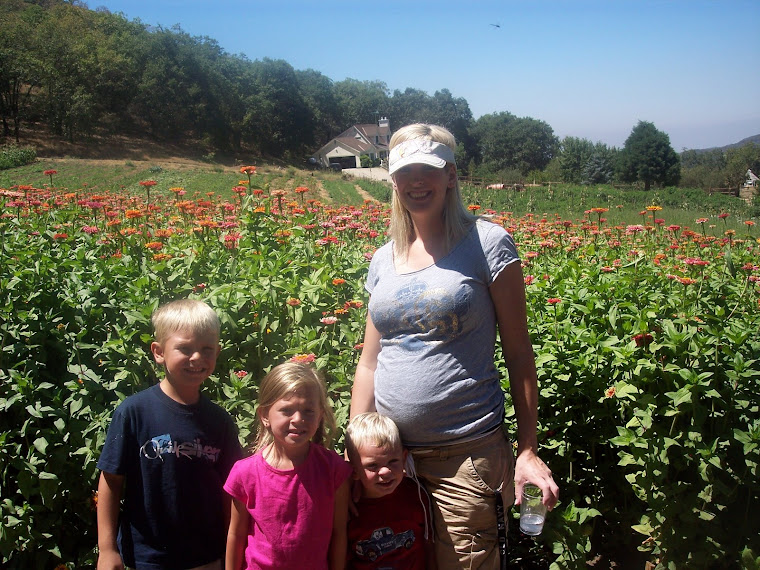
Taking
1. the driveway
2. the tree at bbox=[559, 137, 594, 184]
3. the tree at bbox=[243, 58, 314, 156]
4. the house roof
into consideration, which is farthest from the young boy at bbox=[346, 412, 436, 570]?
the tree at bbox=[559, 137, 594, 184]

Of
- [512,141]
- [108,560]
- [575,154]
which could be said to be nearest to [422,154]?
[108,560]

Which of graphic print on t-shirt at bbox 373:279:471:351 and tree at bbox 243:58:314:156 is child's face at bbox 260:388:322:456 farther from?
tree at bbox 243:58:314:156

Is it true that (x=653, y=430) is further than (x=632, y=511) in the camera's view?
No

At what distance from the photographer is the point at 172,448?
186 cm

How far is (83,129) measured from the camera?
4962 centimetres

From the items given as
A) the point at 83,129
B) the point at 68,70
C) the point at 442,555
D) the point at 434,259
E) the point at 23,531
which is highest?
the point at 68,70

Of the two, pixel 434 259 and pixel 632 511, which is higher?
pixel 434 259

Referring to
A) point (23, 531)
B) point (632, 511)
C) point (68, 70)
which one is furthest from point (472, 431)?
point (68, 70)

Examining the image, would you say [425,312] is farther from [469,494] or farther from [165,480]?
[165,480]

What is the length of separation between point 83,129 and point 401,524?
5510 cm

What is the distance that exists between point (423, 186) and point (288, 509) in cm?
99

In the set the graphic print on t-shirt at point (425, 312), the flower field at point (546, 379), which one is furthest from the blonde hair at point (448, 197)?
the flower field at point (546, 379)

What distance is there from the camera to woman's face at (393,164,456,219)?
5.61 ft

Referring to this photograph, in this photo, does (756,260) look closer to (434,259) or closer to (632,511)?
(632,511)
